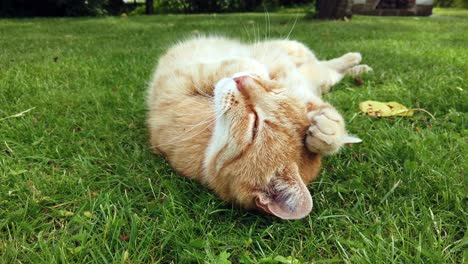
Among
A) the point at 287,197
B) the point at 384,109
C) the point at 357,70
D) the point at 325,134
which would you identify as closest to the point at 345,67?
the point at 357,70

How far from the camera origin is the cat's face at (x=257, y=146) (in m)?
1.90

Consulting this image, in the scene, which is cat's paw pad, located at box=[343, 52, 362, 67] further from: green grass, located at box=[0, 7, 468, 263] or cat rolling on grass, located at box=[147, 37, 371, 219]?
cat rolling on grass, located at box=[147, 37, 371, 219]

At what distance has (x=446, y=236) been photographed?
158 centimetres

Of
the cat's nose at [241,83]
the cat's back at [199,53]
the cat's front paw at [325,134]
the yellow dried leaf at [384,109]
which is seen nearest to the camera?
the cat's front paw at [325,134]

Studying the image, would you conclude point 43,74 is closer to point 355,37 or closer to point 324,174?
point 324,174

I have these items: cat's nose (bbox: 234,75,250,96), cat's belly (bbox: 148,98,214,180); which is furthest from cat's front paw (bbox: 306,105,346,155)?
cat's belly (bbox: 148,98,214,180)

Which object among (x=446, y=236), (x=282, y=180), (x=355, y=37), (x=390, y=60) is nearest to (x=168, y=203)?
(x=282, y=180)

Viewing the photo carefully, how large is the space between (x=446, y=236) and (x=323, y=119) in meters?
0.85

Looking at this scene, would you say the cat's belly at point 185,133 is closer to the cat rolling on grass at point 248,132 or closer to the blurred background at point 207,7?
the cat rolling on grass at point 248,132

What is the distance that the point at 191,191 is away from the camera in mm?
2055

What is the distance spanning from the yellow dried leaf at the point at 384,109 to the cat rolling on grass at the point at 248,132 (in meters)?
0.65

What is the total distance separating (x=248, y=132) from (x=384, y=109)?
1375 mm

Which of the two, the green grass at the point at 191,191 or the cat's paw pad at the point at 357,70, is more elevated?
the cat's paw pad at the point at 357,70

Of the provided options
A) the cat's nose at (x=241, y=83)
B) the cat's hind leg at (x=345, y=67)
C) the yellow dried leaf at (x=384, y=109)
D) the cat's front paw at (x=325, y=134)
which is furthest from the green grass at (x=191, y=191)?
the cat's nose at (x=241, y=83)
